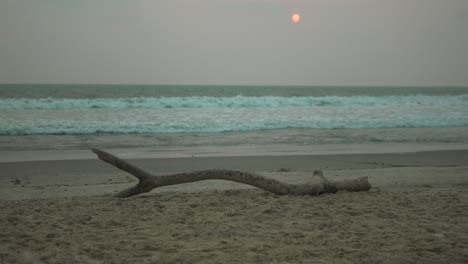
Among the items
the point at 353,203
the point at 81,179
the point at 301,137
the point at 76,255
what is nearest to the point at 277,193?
the point at 353,203

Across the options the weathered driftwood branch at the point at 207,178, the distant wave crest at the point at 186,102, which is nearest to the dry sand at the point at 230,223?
the weathered driftwood branch at the point at 207,178

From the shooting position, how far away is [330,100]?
3681cm

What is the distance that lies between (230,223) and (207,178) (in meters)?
1.23

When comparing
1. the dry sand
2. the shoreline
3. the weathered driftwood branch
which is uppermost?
the weathered driftwood branch

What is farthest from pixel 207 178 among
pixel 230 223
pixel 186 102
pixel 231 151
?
pixel 186 102

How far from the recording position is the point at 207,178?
6.15m

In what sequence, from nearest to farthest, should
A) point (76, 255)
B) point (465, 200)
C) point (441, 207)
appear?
point (76, 255) → point (441, 207) → point (465, 200)

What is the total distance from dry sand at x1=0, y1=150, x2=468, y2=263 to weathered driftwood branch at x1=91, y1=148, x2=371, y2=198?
155 millimetres

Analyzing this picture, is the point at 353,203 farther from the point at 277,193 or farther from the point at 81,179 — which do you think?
the point at 81,179

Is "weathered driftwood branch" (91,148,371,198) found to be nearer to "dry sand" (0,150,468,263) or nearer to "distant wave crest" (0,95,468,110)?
"dry sand" (0,150,468,263)

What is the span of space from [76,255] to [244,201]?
8.39 feet

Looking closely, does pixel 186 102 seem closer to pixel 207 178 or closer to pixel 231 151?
pixel 231 151

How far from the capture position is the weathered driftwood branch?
6055 millimetres

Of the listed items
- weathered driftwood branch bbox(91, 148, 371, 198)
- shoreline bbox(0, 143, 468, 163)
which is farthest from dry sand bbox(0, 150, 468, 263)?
shoreline bbox(0, 143, 468, 163)
